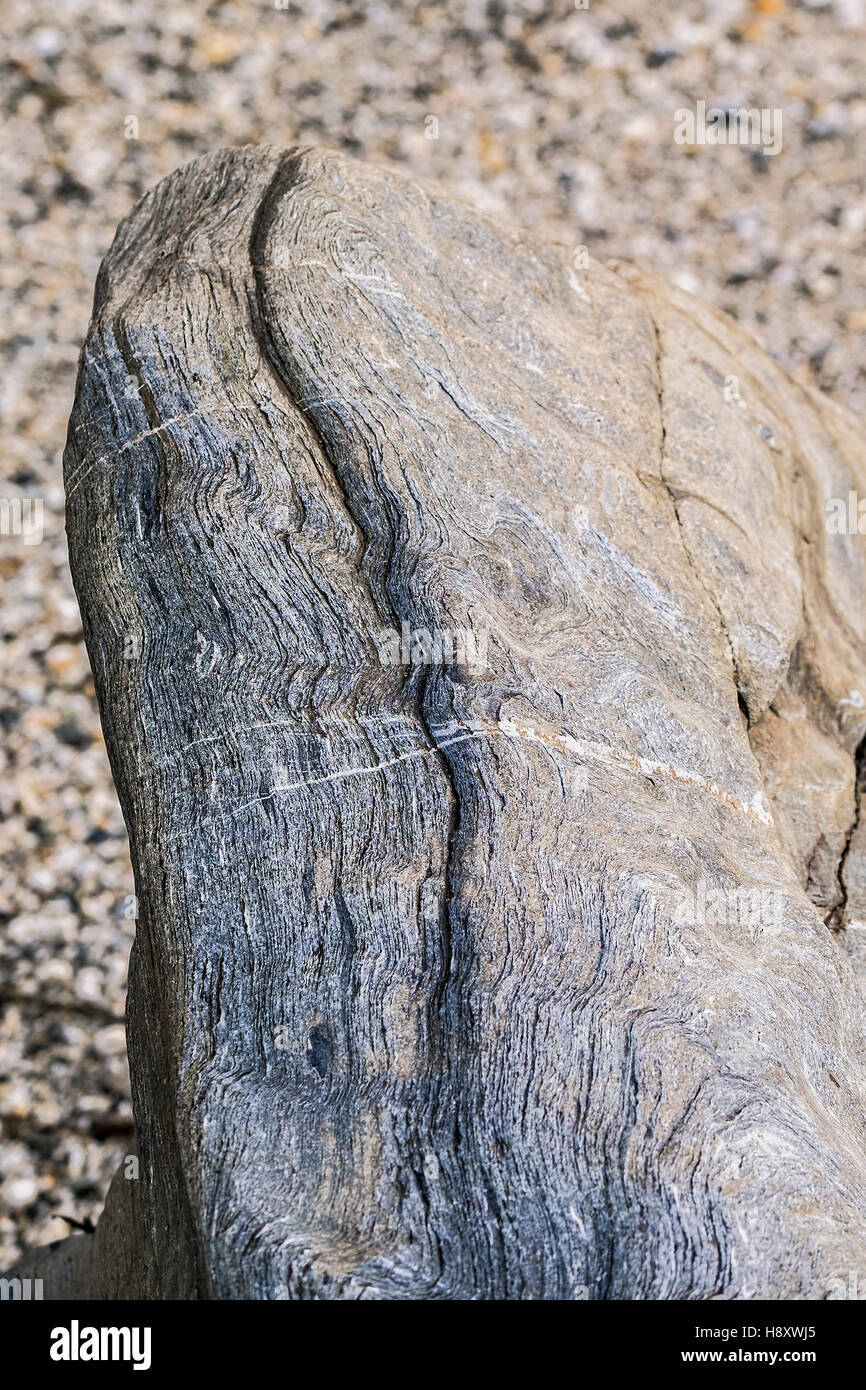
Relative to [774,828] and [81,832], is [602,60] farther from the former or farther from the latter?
[774,828]

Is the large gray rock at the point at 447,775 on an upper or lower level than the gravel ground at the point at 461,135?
lower

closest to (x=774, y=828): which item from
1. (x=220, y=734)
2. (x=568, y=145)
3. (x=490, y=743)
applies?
(x=490, y=743)

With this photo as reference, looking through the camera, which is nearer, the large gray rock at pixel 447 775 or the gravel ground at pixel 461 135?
the large gray rock at pixel 447 775

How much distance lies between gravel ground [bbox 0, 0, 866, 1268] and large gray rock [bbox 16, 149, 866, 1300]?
3400 millimetres

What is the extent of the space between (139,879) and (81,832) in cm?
312

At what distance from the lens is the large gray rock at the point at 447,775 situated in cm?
203

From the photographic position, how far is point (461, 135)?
784cm

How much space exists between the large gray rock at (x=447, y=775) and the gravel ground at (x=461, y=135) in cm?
340

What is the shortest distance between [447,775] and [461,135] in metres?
6.69

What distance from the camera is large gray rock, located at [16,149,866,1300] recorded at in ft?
6.64

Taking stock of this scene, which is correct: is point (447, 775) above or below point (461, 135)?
below

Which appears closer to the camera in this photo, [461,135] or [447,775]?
[447,775]

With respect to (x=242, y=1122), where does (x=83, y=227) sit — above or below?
above

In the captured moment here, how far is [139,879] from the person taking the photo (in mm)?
2557
